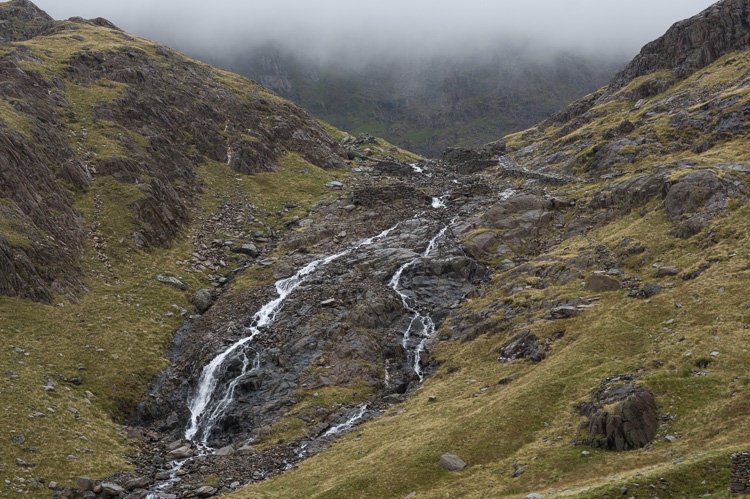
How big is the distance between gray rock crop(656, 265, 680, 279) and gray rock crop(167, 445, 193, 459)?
47.1 metres

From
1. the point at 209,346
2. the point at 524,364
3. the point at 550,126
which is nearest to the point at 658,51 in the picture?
the point at 550,126

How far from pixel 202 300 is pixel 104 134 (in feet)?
145

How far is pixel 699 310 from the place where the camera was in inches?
1484

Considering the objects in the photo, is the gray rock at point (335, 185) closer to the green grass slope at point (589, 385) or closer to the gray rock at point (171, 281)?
the gray rock at point (171, 281)

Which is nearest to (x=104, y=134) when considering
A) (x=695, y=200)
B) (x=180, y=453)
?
(x=180, y=453)

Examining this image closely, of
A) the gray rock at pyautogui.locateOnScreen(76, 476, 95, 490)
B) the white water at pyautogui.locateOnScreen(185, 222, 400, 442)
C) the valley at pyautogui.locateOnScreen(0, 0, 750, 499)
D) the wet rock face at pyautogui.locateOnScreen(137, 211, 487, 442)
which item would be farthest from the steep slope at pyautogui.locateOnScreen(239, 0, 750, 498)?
the white water at pyautogui.locateOnScreen(185, 222, 400, 442)

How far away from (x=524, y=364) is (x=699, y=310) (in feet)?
47.6

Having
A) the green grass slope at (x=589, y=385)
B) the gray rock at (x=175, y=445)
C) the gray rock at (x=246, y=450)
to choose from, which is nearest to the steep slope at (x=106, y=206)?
the gray rock at (x=175, y=445)

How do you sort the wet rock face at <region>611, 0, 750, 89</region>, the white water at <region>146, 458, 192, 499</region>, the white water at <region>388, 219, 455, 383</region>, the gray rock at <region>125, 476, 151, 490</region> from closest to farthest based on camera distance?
1. the white water at <region>146, 458, 192, 499</region>
2. the gray rock at <region>125, 476, 151, 490</region>
3. the white water at <region>388, 219, 455, 383</region>
4. the wet rock face at <region>611, 0, 750, 89</region>

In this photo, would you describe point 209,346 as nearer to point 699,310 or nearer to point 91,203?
point 91,203

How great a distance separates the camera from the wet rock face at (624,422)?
27.9 meters

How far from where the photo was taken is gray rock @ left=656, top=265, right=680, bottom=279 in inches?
1781

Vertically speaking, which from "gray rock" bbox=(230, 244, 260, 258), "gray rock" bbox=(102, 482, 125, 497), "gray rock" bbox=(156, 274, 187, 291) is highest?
"gray rock" bbox=(230, 244, 260, 258)

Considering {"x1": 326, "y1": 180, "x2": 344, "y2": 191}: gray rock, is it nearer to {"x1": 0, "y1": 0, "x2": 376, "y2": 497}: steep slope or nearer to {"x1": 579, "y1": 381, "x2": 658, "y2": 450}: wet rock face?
{"x1": 0, "y1": 0, "x2": 376, "y2": 497}: steep slope
